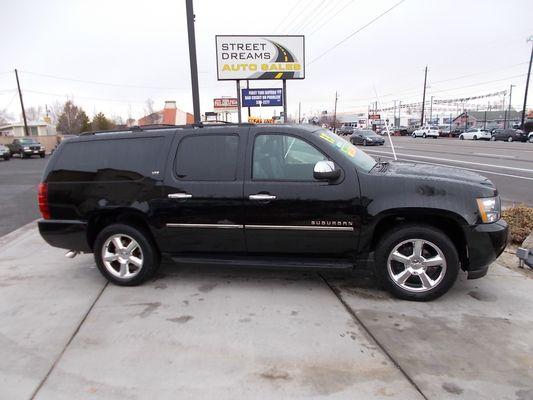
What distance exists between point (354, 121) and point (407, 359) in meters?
129

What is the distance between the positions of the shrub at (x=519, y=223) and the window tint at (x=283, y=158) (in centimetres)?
373

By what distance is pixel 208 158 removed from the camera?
460 cm

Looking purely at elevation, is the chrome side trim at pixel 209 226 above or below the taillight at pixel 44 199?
below

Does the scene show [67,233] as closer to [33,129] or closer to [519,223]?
[519,223]

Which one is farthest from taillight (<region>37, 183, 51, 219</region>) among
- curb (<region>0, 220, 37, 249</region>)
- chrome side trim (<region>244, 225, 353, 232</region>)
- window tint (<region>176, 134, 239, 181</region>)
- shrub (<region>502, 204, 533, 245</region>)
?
shrub (<region>502, 204, 533, 245</region>)

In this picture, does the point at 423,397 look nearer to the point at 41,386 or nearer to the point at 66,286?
the point at 41,386

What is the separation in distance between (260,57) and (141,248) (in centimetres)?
1390

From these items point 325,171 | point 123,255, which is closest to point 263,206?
point 325,171

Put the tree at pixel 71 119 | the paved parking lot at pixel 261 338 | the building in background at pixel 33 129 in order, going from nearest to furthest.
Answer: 1. the paved parking lot at pixel 261 338
2. the building in background at pixel 33 129
3. the tree at pixel 71 119

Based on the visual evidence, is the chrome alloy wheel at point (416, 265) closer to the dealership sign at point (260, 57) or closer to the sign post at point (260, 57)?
the sign post at point (260, 57)

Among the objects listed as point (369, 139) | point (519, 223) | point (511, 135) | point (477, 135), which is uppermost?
point (519, 223)

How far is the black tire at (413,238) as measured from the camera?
4.14 metres

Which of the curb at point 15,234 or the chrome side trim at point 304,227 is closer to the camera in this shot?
the chrome side trim at point 304,227

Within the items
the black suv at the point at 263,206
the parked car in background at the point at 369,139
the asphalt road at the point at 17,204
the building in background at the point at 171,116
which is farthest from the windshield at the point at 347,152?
the building in background at the point at 171,116
